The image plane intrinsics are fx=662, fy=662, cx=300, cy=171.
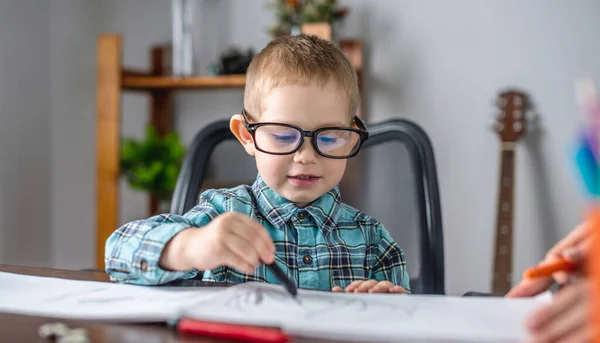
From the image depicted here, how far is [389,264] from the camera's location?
0.96 metres

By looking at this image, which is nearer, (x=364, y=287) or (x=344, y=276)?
(x=364, y=287)

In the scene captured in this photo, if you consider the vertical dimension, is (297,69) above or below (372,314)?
above

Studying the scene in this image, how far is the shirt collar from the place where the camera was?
914 millimetres

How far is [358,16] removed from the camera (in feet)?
7.62

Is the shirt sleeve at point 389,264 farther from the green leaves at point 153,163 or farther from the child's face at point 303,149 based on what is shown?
the green leaves at point 153,163

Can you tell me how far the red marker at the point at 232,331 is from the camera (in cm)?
47

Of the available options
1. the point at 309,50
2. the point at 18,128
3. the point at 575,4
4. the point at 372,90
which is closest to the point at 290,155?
the point at 309,50

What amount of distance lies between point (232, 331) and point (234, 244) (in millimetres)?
133

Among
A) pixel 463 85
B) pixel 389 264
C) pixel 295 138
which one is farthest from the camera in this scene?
pixel 463 85

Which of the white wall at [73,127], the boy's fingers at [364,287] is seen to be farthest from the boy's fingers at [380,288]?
the white wall at [73,127]

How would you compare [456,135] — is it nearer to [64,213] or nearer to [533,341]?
[64,213]

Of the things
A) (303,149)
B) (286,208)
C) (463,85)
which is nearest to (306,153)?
(303,149)

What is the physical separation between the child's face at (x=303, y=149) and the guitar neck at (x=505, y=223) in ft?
4.51

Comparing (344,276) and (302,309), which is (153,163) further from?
(302,309)
